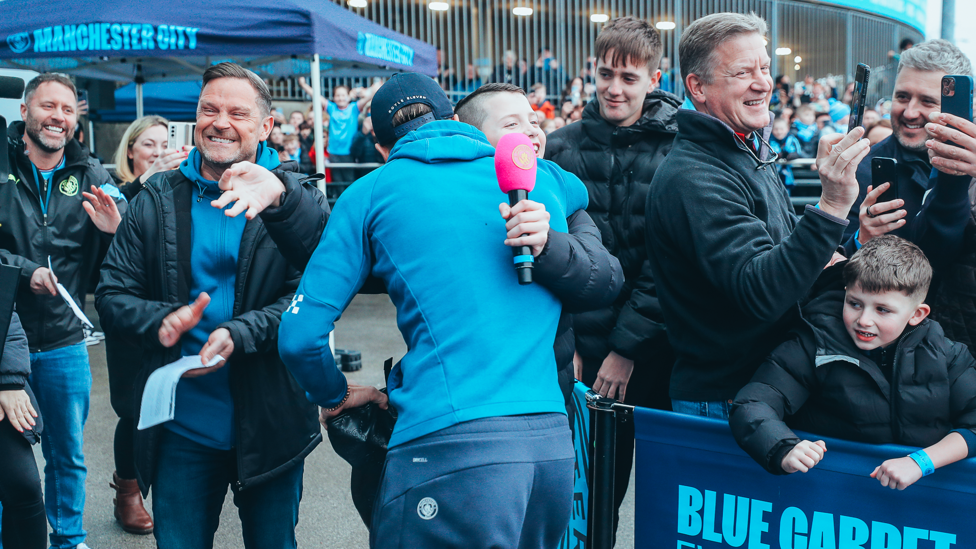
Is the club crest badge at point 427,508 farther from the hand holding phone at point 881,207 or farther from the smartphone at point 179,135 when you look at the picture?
the smartphone at point 179,135

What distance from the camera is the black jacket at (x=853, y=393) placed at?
2160 mm

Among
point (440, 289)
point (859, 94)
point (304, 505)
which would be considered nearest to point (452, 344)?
point (440, 289)

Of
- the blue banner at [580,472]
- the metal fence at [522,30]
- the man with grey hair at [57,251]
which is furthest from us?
the metal fence at [522,30]

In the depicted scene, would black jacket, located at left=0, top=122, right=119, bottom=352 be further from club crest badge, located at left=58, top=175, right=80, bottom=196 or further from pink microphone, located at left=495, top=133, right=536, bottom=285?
pink microphone, located at left=495, top=133, right=536, bottom=285

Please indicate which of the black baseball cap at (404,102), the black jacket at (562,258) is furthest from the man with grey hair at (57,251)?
the black baseball cap at (404,102)

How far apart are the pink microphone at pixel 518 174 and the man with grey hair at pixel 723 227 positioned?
27.4 inches

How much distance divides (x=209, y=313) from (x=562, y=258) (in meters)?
1.33

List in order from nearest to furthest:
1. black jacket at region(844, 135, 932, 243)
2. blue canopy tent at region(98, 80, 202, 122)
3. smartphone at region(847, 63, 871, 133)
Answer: smartphone at region(847, 63, 871, 133) < black jacket at region(844, 135, 932, 243) < blue canopy tent at region(98, 80, 202, 122)

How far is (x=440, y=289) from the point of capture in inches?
71.4

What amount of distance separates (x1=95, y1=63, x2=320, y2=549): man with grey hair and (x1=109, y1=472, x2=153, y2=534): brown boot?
1.62 m

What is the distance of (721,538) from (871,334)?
0.72 metres

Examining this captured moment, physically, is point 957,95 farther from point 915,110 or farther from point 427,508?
point 427,508

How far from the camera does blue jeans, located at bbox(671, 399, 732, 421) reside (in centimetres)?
245

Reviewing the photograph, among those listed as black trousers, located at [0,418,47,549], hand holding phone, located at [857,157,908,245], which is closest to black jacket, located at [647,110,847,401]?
hand holding phone, located at [857,157,908,245]
